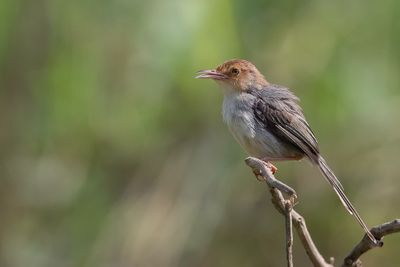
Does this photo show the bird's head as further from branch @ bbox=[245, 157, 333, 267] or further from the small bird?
branch @ bbox=[245, 157, 333, 267]

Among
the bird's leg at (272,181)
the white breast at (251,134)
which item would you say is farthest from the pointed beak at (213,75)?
the bird's leg at (272,181)

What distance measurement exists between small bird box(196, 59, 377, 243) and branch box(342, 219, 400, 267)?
5.32 feet

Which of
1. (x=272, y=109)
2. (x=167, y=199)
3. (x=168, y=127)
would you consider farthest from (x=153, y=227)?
(x=272, y=109)

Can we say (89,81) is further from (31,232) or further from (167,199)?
(31,232)

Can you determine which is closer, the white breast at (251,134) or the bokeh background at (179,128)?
the white breast at (251,134)

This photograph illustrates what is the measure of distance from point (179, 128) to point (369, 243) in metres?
4.99

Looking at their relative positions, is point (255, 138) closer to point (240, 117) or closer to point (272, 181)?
point (240, 117)

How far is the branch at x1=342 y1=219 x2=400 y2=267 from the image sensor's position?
13.5 ft

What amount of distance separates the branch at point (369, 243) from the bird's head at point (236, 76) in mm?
2533

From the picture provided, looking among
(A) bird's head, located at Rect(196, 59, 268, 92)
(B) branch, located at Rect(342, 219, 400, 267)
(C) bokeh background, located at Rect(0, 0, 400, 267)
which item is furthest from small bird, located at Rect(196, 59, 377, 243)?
(B) branch, located at Rect(342, 219, 400, 267)

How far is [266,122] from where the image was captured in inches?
248

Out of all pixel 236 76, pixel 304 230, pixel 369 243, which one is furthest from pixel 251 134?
pixel 369 243

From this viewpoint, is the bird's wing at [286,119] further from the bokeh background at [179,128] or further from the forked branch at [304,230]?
A: the forked branch at [304,230]

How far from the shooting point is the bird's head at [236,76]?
21.7 ft
